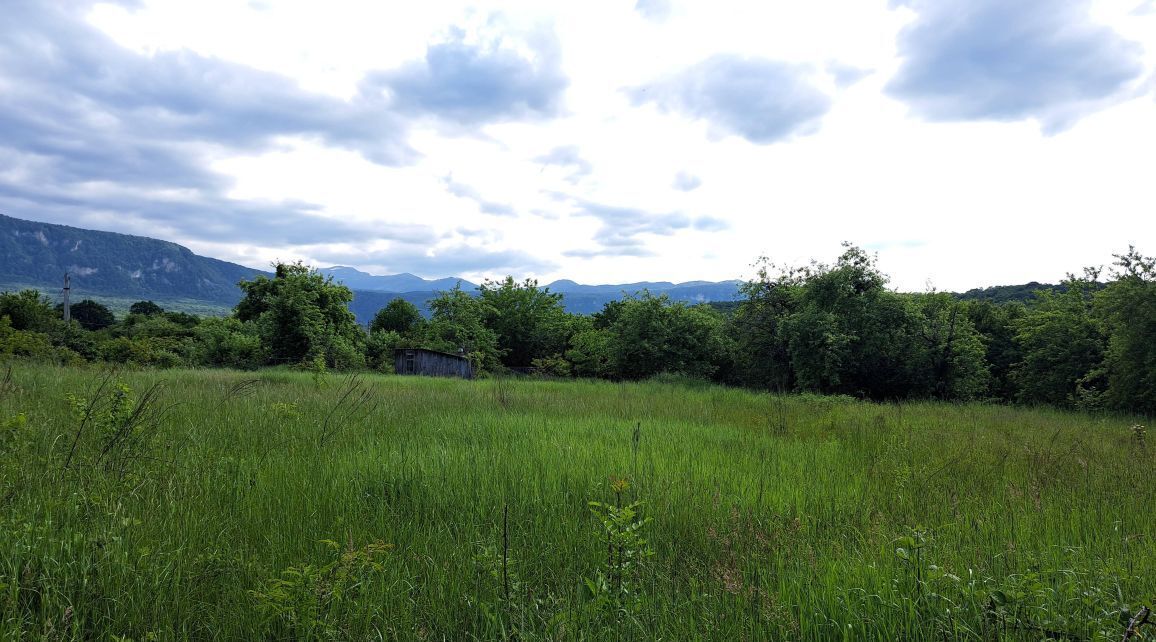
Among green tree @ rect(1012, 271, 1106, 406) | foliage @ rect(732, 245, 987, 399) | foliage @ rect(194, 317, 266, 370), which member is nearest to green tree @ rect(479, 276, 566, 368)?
foliage @ rect(194, 317, 266, 370)

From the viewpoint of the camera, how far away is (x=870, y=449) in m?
7.33

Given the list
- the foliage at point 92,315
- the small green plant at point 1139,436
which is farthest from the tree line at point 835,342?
the foliage at point 92,315

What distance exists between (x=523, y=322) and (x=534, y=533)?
36655 mm

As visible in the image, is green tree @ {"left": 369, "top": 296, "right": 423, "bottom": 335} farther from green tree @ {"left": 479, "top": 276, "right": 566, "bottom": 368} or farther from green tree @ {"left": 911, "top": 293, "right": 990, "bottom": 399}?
green tree @ {"left": 911, "top": 293, "right": 990, "bottom": 399}

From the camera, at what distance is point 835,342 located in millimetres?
19641

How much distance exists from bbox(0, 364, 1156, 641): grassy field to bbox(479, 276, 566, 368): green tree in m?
31.0

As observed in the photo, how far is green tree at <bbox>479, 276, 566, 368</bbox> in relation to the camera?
126ft

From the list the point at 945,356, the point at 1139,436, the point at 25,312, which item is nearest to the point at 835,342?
the point at 945,356

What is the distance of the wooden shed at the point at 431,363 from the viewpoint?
3300 cm

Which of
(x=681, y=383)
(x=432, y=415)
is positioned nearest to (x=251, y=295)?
(x=681, y=383)

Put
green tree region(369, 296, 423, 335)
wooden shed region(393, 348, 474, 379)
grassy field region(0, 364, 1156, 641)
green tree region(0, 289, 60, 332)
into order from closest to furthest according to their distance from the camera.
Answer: grassy field region(0, 364, 1156, 641), wooden shed region(393, 348, 474, 379), green tree region(0, 289, 60, 332), green tree region(369, 296, 423, 335)

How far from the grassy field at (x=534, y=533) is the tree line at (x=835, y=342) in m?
12.1

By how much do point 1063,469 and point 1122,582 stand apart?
3915 mm

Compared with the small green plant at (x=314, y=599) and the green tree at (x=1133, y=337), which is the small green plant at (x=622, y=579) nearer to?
the small green plant at (x=314, y=599)
